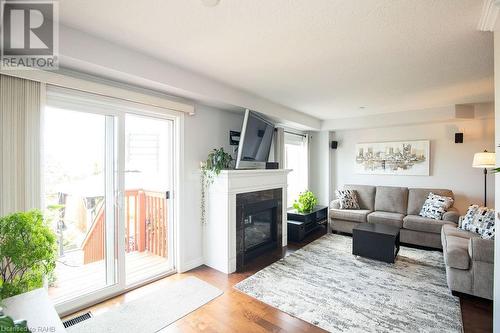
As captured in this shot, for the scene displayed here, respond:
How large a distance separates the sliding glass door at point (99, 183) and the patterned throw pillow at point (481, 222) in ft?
11.9

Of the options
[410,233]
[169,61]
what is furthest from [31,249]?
[410,233]

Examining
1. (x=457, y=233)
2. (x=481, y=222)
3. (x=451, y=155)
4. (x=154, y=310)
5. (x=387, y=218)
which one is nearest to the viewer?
(x=154, y=310)

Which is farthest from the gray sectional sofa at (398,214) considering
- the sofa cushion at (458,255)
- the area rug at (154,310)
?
the area rug at (154,310)

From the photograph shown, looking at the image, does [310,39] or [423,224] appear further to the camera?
[423,224]

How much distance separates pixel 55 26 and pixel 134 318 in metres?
2.41

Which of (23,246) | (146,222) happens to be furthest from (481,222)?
(23,246)

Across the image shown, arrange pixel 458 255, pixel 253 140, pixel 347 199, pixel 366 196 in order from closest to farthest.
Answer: pixel 458 255 → pixel 253 140 → pixel 347 199 → pixel 366 196

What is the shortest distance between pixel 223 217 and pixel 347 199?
2.87m

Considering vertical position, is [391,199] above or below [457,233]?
above

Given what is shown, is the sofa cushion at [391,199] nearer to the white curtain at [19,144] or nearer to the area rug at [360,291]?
the area rug at [360,291]

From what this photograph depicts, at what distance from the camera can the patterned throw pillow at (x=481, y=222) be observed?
2.74 metres

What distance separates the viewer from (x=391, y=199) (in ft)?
15.8

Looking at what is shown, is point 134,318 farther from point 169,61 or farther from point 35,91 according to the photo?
point 169,61

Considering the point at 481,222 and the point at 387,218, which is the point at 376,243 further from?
the point at 481,222
